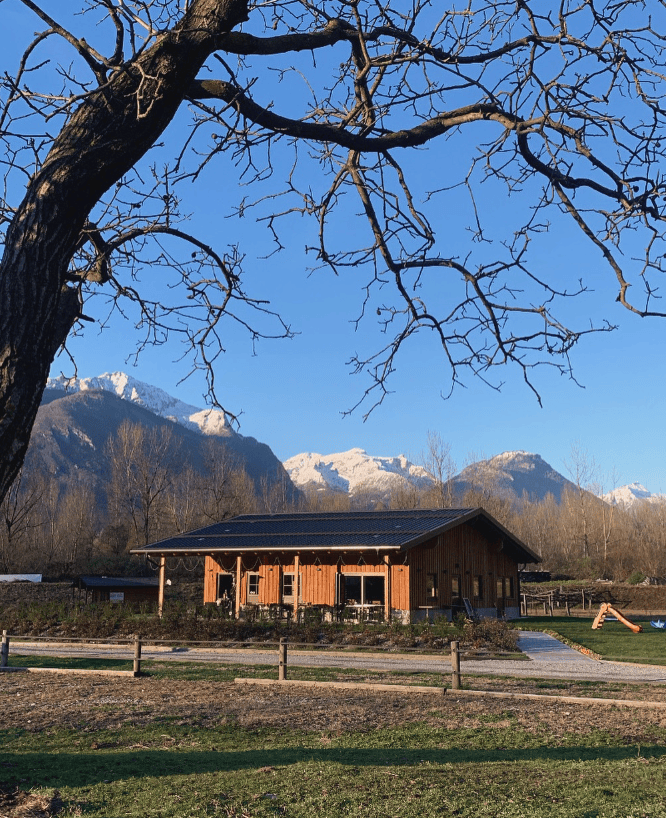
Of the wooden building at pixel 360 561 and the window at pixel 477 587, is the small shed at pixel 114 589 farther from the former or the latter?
the window at pixel 477 587

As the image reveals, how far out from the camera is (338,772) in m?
7.79

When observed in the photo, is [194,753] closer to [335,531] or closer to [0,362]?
[0,362]

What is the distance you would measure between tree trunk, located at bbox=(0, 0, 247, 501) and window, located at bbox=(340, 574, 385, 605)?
26.2 m

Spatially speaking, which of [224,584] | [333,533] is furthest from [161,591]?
[333,533]

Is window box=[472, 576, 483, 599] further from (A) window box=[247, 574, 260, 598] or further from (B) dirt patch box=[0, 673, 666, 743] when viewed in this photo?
(B) dirt patch box=[0, 673, 666, 743]

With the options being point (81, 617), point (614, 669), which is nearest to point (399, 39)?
point (614, 669)

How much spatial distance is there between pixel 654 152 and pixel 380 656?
59.7 feet

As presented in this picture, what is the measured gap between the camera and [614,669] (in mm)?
18062

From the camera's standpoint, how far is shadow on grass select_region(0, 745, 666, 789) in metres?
7.96

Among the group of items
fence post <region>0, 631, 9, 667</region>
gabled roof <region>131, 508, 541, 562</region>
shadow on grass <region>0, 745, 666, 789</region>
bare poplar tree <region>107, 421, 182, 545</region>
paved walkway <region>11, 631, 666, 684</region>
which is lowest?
paved walkway <region>11, 631, 666, 684</region>

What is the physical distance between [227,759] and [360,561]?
69.6 ft

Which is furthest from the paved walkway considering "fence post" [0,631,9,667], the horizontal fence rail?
"fence post" [0,631,9,667]

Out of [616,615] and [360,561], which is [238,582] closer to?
[360,561]

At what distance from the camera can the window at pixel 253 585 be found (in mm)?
32469
